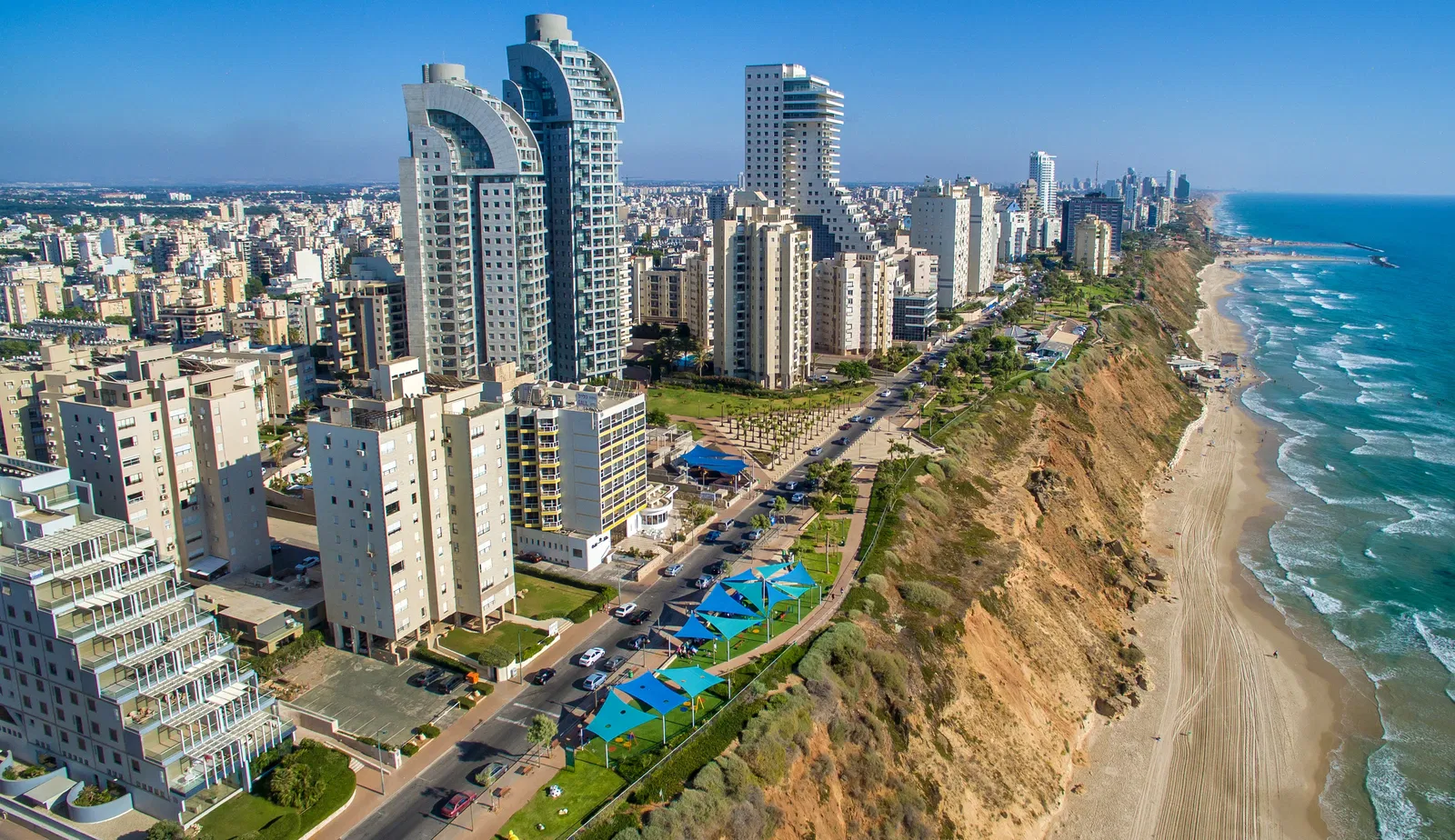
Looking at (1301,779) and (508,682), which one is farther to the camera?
(1301,779)

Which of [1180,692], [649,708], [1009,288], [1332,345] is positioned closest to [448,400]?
[649,708]

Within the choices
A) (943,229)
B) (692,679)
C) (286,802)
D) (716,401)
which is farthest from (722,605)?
(943,229)

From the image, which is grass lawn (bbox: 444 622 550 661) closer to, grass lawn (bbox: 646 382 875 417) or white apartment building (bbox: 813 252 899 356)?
grass lawn (bbox: 646 382 875 417)

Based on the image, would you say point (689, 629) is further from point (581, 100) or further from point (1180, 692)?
point (581, 100)

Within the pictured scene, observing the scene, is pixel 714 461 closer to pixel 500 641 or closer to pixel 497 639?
pixel 497 639

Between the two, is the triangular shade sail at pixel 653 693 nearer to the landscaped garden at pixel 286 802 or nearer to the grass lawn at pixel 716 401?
the landscaped garden at pixel 286 802

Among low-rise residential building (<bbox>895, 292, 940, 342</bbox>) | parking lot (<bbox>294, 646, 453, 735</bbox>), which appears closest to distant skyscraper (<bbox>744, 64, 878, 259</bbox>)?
low-rise residential building (<bbox>895, 292, 940, 342</bbox>)
